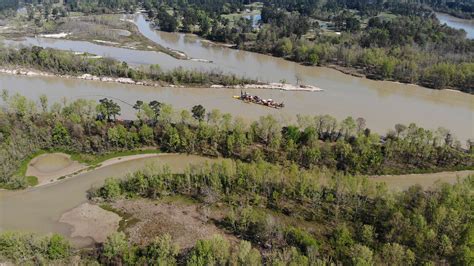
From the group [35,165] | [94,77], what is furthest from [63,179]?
[94,77]

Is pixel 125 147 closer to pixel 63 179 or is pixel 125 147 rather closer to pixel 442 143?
pixel 63 179

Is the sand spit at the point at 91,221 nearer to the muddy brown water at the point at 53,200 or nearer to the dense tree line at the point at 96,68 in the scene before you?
the muddy brown water at the point at 53,200

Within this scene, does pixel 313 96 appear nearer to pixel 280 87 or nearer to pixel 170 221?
pixel 280 87

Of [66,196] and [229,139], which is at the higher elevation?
[229,139]

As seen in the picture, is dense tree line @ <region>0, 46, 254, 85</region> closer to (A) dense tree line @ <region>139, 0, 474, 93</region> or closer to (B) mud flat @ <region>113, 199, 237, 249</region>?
(A) dense tree line @ <region>139, 0, 474, 93</region>

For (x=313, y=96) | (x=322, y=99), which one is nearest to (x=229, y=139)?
(x=322, y=99)

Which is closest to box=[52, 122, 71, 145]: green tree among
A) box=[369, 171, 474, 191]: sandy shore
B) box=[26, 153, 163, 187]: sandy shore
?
box=[26, 153, 163, 187]: sandy shore
